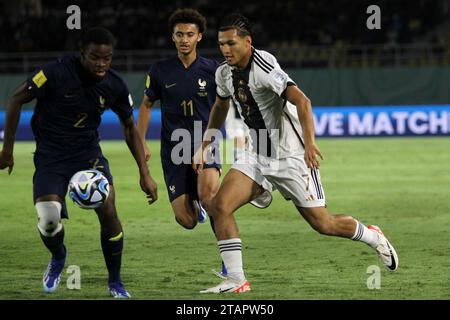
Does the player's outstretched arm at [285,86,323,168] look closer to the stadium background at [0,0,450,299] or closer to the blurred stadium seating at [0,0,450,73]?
the stadium background at [0,0,450,299]

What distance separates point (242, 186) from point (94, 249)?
9.88 feet

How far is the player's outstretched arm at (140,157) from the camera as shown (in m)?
7.93

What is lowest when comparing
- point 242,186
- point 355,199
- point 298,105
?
point 355,199

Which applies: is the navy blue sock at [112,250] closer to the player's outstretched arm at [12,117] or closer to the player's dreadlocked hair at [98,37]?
the player's outstretched arm at [12,117]

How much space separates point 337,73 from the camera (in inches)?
1059

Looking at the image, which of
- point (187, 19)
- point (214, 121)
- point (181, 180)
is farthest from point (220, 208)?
point (187, 19)

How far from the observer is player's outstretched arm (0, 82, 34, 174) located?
293 inches

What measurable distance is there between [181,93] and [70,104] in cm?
204

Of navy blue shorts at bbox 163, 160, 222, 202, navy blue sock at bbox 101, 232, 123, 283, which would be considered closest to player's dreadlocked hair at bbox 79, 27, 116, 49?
navy blue sock at bbox 101, 232, 123, 283

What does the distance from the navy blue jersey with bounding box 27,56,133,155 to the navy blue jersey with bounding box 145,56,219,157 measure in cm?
167

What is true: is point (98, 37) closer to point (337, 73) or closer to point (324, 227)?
point (324, 227)

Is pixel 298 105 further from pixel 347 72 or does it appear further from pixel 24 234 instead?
pixel 347 72

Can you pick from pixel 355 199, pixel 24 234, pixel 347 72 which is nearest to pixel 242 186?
pixel 24 234

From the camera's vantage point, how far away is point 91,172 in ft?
25.0
